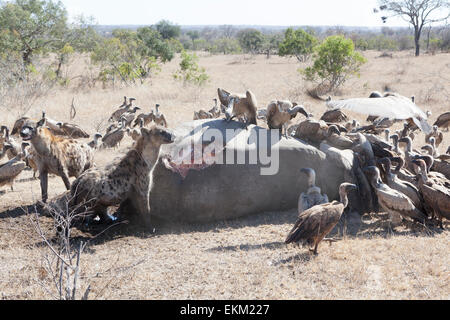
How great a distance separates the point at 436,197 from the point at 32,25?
2304cm

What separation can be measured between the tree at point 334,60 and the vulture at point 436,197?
14896 millimetres

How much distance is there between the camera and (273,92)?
21.8 m

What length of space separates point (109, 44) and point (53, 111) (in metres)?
10.2

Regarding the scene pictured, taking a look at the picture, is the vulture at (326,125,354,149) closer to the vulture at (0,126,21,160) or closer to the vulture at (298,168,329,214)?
the vulture at (298,168,329,214)

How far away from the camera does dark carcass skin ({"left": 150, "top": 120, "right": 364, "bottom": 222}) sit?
6.93 meters

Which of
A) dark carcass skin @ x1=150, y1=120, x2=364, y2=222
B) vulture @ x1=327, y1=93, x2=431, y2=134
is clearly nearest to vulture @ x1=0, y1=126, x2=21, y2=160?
dark carcass skin @ x1=150, y1=120, x2=364, y2=222

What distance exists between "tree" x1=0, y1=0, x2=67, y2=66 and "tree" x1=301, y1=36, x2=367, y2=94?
45.6 ft

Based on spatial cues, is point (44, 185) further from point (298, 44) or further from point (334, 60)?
point (298, 44)

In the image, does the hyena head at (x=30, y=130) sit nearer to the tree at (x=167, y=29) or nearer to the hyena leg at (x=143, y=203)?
the hyena leg at (x=143, y=203)

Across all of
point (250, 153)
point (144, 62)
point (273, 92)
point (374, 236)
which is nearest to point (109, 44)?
point (144, 62)

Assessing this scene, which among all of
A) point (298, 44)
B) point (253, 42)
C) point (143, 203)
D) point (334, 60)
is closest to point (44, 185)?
point (143, 203)

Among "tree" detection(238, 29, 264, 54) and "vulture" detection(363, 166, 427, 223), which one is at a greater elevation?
"tree" detection(238, 29, 264, 54)

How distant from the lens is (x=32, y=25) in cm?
2405
